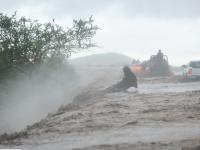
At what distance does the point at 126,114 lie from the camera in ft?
53.8

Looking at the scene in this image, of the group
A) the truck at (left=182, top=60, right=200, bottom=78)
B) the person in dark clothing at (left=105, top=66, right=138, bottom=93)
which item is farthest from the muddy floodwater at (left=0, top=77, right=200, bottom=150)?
the truck at (left=182, top=60, right=200, bottom=78)

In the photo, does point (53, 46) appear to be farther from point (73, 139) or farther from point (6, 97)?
point (73, 139)

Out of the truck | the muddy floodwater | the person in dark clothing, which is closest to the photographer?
the muddy floodwater

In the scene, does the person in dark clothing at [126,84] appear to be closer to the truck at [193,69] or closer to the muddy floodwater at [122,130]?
the muddy floodwater at [122,130]

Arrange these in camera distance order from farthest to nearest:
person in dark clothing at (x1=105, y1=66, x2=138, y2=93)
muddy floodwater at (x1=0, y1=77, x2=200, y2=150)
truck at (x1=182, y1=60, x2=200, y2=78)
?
truck at (x1=182, y1=60, x2=200, y2=78) < person in dark clothing at (x1=105, y1=66, x2=138, y2=93) < muddy floodwater at (x1=0, y1=77, x2=200, y2=150)

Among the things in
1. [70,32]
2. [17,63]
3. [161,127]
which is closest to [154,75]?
[70,32]

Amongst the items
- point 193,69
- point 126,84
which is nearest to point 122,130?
point 126,84

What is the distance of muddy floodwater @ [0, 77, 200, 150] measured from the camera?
11.0 m

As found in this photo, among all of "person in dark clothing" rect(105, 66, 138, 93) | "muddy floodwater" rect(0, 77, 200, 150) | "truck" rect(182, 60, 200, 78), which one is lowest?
"muddy floodwater" rect(0, 77, 200, 150)

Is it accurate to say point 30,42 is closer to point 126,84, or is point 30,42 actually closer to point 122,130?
point 126,84

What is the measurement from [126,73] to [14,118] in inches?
316

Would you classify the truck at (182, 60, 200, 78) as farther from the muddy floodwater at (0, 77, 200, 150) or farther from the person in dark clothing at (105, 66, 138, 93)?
the muddy floodwater at (0, 77, 200, 150)

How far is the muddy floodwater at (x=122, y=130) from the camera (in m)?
11.0

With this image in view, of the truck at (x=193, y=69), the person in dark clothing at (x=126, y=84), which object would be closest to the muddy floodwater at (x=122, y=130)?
the person in dark clothing at (x=126, y=84)
